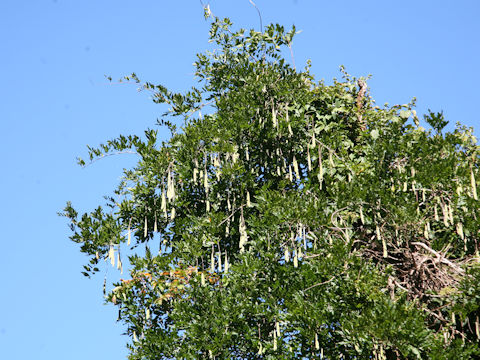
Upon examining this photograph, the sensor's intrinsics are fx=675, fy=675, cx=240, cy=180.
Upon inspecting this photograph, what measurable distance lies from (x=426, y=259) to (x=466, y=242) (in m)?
1.07

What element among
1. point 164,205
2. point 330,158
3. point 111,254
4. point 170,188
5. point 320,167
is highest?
point 330,158

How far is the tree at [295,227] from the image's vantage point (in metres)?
10.7

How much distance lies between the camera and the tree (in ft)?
35.1

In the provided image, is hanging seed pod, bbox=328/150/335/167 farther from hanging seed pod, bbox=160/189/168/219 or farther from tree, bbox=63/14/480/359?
hanging seed pod, bbox=160/189/168/219

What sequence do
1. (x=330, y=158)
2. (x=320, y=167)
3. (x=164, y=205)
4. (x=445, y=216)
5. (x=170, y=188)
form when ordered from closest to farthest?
1. (x=445, y=216)
2. (x=164, y=205)
3. (x=320, y=167)
4. (x=170, y=188)
5. (x=330, y=158)

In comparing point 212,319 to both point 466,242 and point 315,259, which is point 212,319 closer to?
point 315,259

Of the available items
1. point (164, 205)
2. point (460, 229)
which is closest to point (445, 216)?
point (460, 229)

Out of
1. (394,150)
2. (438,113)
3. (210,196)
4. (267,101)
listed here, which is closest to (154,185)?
(210,196)

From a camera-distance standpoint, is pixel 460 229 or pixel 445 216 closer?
pixel 445 216

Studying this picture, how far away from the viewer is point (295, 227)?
11312 mm

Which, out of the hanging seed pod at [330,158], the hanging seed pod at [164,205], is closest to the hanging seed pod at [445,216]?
the hanging seed pod at [330,158]

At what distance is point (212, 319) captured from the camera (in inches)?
432

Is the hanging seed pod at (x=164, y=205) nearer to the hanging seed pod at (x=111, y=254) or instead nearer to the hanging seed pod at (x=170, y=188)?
the hanging seed pod at (x=170, y=188)

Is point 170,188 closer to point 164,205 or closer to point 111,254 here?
point 164,205
